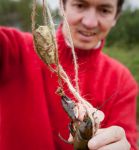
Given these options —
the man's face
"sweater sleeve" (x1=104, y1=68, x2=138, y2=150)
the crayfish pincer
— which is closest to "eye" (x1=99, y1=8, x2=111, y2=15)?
the man's face

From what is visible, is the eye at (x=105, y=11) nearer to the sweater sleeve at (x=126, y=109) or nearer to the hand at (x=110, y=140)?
the sweater sleeve at (x=126, y=109)

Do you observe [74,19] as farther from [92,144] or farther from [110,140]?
[92,144]

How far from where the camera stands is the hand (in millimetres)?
1647

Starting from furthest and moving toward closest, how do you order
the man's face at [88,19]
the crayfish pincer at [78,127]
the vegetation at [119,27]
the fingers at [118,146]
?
the vegetation at [119,27], the man's face at [88,19], the fingers at [118,146], the crayfish pincer at [78,127]

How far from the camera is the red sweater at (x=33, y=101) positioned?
265 cm

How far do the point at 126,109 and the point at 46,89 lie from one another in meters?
0.49

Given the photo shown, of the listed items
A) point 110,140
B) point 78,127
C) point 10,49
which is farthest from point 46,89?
point 78,127

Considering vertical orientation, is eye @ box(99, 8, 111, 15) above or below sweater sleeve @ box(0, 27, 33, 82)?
above

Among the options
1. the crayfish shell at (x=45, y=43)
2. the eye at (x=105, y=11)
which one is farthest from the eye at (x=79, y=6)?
the crayfish shell at (x=45, y=43)

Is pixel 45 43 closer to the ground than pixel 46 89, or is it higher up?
higher up

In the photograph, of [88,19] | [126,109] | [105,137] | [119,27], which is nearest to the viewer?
[105,137]

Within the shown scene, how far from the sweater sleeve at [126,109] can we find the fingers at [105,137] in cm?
83

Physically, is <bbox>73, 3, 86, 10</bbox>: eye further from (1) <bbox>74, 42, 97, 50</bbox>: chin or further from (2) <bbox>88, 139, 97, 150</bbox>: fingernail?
(2) <bbox>88, 139, 97, 150</bbox>: fingernail

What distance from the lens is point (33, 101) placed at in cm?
269
